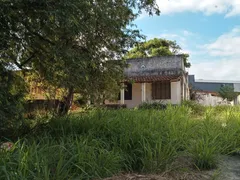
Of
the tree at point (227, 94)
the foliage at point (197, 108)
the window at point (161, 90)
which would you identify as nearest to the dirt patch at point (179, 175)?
the foliage at point (197, 108)

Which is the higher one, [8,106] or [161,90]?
[161,90]

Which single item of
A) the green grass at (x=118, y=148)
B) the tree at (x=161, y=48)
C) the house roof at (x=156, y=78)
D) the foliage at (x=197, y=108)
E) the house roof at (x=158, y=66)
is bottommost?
the green grass at (x=118, y=148)

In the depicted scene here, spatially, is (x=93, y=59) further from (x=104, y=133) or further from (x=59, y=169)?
(x=59, y=169)

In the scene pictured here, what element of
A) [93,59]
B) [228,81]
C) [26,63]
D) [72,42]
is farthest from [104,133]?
[228,81]

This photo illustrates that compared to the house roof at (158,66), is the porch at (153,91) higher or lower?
lower

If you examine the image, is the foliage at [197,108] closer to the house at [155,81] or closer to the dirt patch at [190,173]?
the dirt patch at [190,173]

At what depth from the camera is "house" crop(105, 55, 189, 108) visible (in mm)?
18875

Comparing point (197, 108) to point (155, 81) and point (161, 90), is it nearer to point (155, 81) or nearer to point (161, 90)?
point (155, 81)

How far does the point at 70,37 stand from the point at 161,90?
15.0 metres

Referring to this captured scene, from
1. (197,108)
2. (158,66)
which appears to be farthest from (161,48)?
(197,108)

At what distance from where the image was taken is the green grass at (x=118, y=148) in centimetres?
303

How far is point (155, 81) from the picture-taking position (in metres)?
19.3

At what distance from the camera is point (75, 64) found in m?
5.02

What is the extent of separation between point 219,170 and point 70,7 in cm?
347
